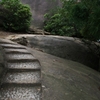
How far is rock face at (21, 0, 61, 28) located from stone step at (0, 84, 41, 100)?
14.4 m

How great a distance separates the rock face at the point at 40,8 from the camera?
18.5 metres

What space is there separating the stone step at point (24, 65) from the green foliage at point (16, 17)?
8.36 meters

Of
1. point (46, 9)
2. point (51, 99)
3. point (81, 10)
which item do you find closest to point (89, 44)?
point (81, 10)

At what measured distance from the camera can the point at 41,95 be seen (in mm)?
3607

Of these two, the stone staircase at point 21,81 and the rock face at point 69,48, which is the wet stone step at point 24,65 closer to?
the stone staircase at point 21,81

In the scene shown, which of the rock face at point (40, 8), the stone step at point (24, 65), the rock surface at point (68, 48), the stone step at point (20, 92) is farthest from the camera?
the rock face at point (40, 8)

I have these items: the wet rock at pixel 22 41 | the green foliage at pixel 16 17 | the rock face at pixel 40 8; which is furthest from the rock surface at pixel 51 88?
the rock face at pixel 40 8

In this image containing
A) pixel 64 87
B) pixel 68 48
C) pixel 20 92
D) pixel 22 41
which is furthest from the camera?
pixel 68 48

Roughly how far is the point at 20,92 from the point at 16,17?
10490 millimetres

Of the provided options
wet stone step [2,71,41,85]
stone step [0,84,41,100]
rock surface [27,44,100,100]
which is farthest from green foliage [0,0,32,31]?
stone step [0,84,41,100]

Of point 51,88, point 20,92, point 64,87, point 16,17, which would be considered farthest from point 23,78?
point 16,17

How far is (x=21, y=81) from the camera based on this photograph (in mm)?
4113

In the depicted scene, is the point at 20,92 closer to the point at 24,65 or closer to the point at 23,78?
the point at 23,78

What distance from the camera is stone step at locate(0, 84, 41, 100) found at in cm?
349
